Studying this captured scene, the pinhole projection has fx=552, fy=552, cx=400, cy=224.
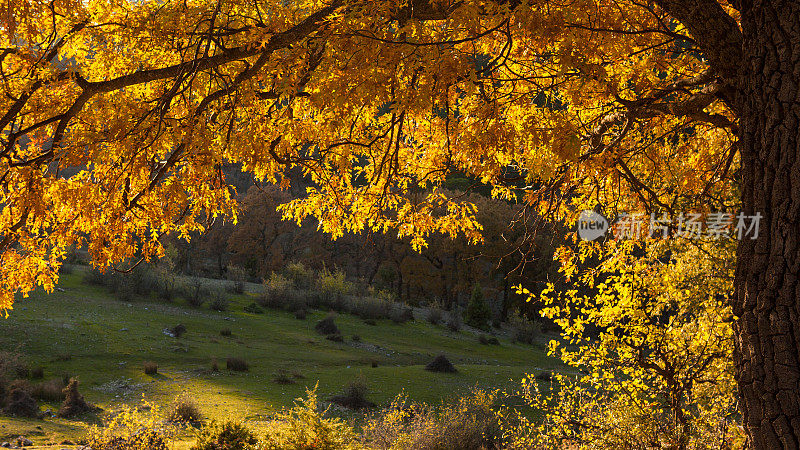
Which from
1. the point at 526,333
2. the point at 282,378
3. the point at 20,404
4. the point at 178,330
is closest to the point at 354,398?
the point at 282,378

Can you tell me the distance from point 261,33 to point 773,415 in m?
3.52

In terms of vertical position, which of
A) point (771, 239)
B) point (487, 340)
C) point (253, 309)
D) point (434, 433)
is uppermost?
point (771, 239)

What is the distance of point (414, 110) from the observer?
325cm

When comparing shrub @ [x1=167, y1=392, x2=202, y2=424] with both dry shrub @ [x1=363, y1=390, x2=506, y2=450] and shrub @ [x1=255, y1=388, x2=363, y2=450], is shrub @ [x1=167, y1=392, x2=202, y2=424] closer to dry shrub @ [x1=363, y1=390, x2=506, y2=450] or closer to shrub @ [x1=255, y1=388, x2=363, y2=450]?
dry shrub @ [x1=363, y1=390, x2=506, y2=450]

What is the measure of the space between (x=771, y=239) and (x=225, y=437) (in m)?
6.68

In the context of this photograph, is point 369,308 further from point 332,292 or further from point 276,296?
point 276,296

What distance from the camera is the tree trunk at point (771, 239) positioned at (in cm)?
261

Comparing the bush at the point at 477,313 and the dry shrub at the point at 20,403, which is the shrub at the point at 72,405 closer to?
the dry shrub at the point at 20,403

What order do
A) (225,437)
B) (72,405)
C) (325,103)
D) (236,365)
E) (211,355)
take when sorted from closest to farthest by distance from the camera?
1. (325,103)
2. (225,437)
3. (72,405)
4. (236,365)
5. (211,355)

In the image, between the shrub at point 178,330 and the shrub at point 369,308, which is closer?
the shrub at point 178,330

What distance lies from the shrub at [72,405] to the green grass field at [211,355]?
0.36m

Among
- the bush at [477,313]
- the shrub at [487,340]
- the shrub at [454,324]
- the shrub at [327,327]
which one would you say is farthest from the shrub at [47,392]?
the bush at [477,313]

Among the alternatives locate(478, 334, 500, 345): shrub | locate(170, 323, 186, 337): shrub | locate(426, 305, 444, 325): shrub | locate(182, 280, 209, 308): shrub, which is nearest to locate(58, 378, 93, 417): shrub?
locate(170, 323, 186, 337): shrub

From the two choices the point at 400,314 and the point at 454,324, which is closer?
the point at 400,314
